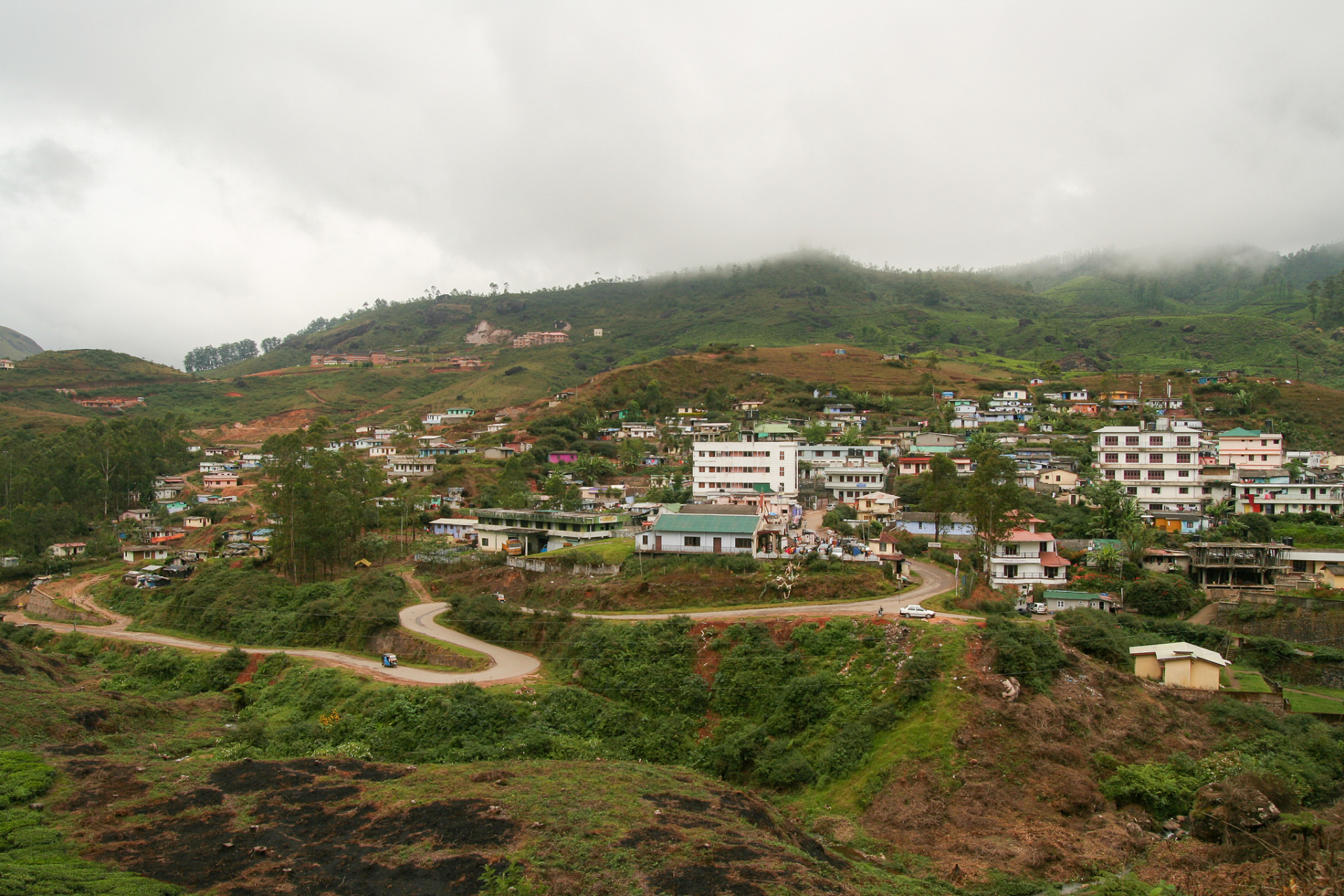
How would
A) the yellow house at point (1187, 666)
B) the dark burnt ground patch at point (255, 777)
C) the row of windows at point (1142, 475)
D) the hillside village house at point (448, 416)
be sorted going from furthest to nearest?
the hillside village house at point (448, 416)
the row of windows at point (1142, 475)
the yellow house at point (1187, 666)
the dark burnt ground patch at point (255, 777)

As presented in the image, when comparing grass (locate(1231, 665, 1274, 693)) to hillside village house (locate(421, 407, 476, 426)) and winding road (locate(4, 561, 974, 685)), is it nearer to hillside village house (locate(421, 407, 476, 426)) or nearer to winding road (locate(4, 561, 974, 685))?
winding road (locate(4, 561, 974, 685))

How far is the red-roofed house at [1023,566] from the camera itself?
37.4 metres

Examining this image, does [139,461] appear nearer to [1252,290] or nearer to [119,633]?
[119,633]

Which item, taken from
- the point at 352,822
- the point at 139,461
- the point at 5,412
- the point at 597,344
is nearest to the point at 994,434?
the point at 352,822

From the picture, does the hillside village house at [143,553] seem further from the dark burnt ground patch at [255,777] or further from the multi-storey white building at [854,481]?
the multi-storey white building at [854,481]

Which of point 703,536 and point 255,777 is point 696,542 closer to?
point 703,536

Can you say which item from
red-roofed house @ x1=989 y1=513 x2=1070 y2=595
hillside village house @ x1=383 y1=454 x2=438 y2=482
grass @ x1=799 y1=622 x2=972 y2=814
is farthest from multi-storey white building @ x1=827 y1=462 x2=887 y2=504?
hillside village house @ x1=383 y1=454 x2=438 y2=482

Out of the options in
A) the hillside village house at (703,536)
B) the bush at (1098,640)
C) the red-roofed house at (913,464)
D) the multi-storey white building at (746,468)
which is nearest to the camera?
the bush at (1098,640)

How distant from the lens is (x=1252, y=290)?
187 meters

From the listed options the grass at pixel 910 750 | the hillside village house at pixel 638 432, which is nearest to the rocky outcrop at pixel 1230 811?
the grass at pixel 910 750

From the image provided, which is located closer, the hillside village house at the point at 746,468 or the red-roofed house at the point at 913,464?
the hillside village house at the point at 746,468

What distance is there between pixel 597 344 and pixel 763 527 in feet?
393

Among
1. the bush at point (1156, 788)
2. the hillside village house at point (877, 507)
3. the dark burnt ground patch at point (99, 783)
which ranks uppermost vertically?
the hillside village house at point (877, 507)

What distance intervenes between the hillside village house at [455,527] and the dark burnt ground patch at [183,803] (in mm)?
34070
